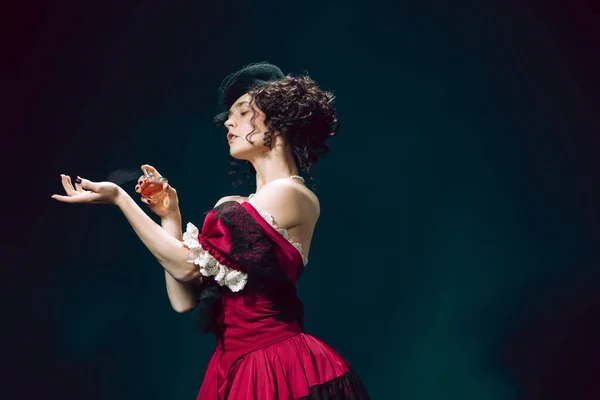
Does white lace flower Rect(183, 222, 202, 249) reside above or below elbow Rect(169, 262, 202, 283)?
above

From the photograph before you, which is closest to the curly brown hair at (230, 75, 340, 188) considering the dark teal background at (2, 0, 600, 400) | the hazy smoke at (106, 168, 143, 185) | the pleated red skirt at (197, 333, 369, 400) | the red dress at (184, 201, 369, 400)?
the red dress at (184, 201, 369, 400)

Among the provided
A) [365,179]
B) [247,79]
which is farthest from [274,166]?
[365,179]

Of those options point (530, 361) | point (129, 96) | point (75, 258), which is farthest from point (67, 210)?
point (530, 361)

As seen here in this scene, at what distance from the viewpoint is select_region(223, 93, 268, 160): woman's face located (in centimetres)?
174

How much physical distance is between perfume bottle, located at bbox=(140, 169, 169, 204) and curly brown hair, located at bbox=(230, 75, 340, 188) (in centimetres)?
28

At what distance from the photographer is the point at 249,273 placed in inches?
61.0

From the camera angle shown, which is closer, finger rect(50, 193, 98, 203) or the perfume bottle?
finger rect(50, 193, 98, 203)

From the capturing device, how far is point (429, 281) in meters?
2.57

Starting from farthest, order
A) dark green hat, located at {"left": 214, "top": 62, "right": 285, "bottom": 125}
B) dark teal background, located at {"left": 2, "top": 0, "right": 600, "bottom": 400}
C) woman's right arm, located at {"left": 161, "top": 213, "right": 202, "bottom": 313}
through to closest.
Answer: dark teal background, located at {"left": 2, "top": 0, "right": 600, "bottom": 400}
dark green hat, located at {"left": 214, "top": 62, "right": 285, "bottom": 125}
woman's right arm, located at {"left": 161, "top": 213, "right": 202, "bottom": 313}

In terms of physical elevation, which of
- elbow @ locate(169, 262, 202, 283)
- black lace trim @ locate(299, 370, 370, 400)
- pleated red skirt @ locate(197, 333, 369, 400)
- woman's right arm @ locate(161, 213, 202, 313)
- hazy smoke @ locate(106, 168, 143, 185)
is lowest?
black lace trim @ locate(299, 370, 370, 400)

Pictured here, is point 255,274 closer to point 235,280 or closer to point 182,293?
point 235,280

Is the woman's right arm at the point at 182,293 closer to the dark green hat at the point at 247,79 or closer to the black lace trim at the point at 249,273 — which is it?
the black lace trim at the point at 249,273

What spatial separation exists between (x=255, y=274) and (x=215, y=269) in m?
0.09

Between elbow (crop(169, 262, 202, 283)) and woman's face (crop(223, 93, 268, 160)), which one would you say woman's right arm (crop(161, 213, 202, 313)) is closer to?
elbow (crop(169, 262, 202, 283))
